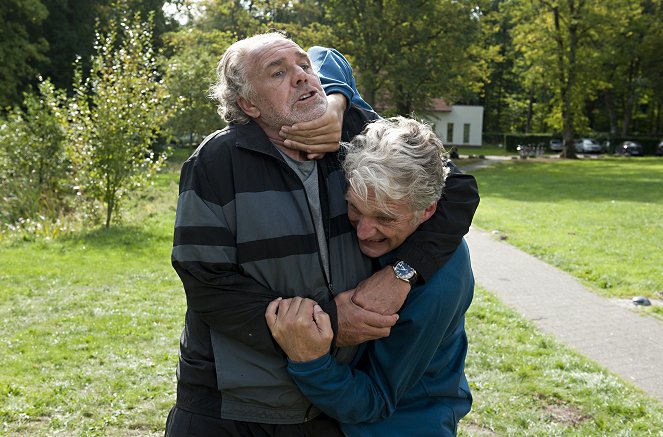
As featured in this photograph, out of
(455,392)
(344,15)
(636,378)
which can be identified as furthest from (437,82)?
(455,392)

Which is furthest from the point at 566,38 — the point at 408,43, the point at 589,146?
→ the point at 589,146

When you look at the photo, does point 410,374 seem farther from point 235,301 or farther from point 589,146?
point 589,146

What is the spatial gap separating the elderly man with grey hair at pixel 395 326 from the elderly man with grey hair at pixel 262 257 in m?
0.07

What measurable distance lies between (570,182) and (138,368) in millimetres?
24618

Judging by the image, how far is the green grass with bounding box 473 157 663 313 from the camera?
9.96 metres

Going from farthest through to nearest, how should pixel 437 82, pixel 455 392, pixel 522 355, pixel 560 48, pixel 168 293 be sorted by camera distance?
1. pixel 560 48
2. pixel 437 82
3. pixel 168 293
4. pixel 522 355
5. pixel 455 392

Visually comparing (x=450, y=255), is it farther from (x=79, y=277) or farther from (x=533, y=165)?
(x=533, y=165)

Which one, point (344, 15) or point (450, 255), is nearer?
point (450, 255)

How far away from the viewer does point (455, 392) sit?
2.52 m

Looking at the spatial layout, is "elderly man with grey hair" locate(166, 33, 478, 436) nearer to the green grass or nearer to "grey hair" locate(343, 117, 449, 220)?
"grey hair" locate(343, 117, 449, 220)

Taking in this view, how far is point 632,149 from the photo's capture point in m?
53.4

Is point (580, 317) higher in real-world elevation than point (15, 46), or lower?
lower

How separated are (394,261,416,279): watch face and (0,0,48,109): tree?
99.2ft

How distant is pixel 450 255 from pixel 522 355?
4.22m
